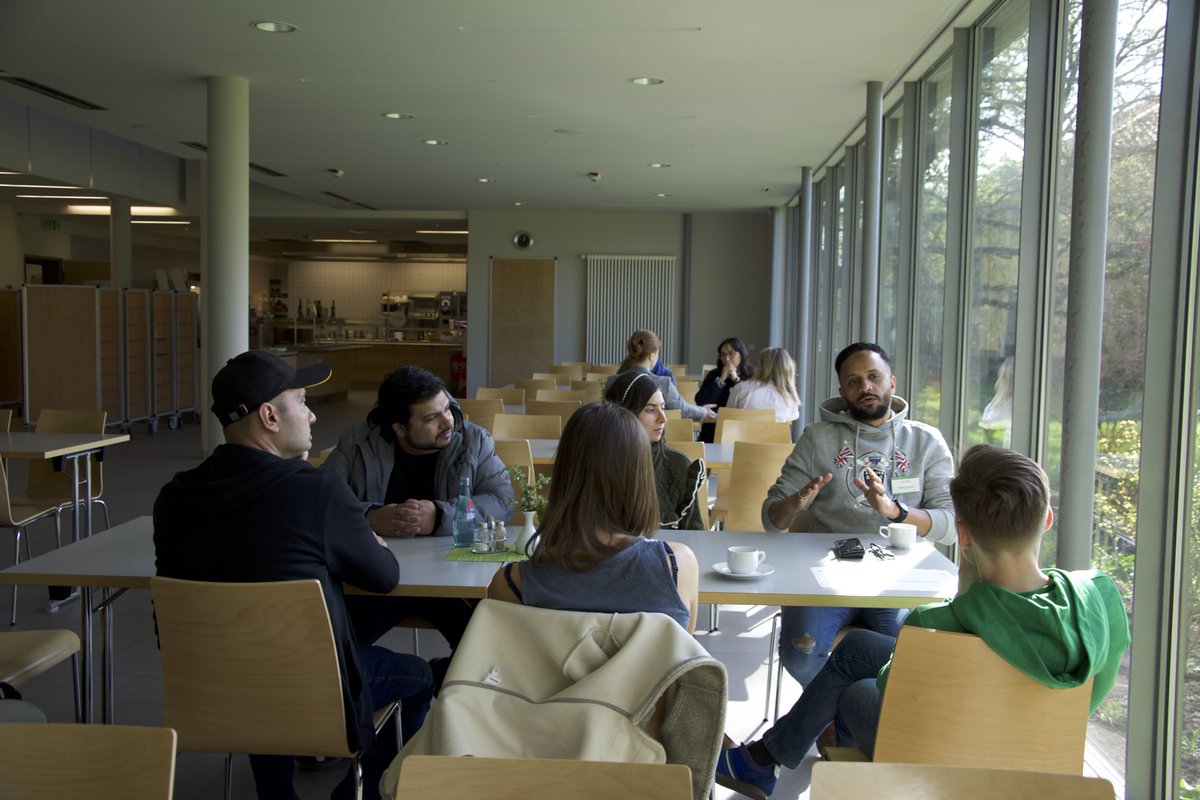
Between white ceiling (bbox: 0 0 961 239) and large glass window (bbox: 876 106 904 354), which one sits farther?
large glass window (bbox: 876 106 904 354)

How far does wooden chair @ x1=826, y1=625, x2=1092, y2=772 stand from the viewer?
1898 millimetres

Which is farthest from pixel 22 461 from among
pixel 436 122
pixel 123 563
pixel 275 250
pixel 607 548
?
pixel 275 250

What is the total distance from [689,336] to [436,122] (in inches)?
286

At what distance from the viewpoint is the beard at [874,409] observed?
334 centimetres

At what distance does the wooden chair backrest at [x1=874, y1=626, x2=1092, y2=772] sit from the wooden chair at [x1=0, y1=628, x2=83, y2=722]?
2176 mm

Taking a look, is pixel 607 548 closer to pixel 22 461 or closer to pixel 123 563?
pixel 123 563

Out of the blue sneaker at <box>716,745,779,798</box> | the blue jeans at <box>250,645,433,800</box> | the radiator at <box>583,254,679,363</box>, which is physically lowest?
the blue sneaker at <box>716,745,779,798</box>

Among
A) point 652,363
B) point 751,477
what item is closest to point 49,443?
point 751,477

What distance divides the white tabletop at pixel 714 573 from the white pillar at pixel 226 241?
4.35 metres

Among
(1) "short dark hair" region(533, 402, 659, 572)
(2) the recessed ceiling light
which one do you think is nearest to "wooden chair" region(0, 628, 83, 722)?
(1) "short dark hair" region(533, 402, 659, 572)

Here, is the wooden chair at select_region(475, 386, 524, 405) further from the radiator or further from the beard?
the radiator

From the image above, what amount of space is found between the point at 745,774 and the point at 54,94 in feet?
23.8

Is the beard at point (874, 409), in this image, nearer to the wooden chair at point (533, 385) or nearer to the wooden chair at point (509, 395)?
the wooden chair at point (509, 395)

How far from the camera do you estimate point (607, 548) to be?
6.44 feet
